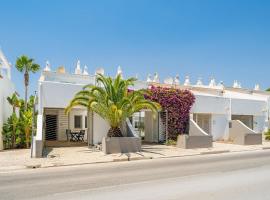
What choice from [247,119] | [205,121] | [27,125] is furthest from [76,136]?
[247,119]

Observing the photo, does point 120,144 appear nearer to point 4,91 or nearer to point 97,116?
point 97,116

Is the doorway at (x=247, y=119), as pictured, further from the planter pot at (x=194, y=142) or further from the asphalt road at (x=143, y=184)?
the asphalt road at (x=143, y=184)

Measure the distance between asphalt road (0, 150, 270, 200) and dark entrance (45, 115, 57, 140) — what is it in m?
16.9

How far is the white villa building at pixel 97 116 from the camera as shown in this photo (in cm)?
2058

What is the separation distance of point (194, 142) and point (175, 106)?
152 inches

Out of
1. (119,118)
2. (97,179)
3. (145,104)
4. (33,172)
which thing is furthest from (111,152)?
(97,179)

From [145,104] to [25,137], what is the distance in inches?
333

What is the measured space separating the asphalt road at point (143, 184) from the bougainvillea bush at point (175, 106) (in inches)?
454

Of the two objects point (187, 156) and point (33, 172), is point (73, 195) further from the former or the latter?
point (187, 156)

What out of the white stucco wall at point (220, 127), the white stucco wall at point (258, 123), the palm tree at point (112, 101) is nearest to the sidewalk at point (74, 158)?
the palm tree at point (112, 101)

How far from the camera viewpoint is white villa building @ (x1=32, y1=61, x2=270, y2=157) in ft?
67.5

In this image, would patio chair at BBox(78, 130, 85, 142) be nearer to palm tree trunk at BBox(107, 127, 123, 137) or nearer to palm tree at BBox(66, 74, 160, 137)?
palm tree at BBox(66, 74, 160, 137)

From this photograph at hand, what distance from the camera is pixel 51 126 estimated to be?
1180 inches

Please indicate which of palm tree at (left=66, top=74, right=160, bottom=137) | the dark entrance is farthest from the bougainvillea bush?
the dark entrance
